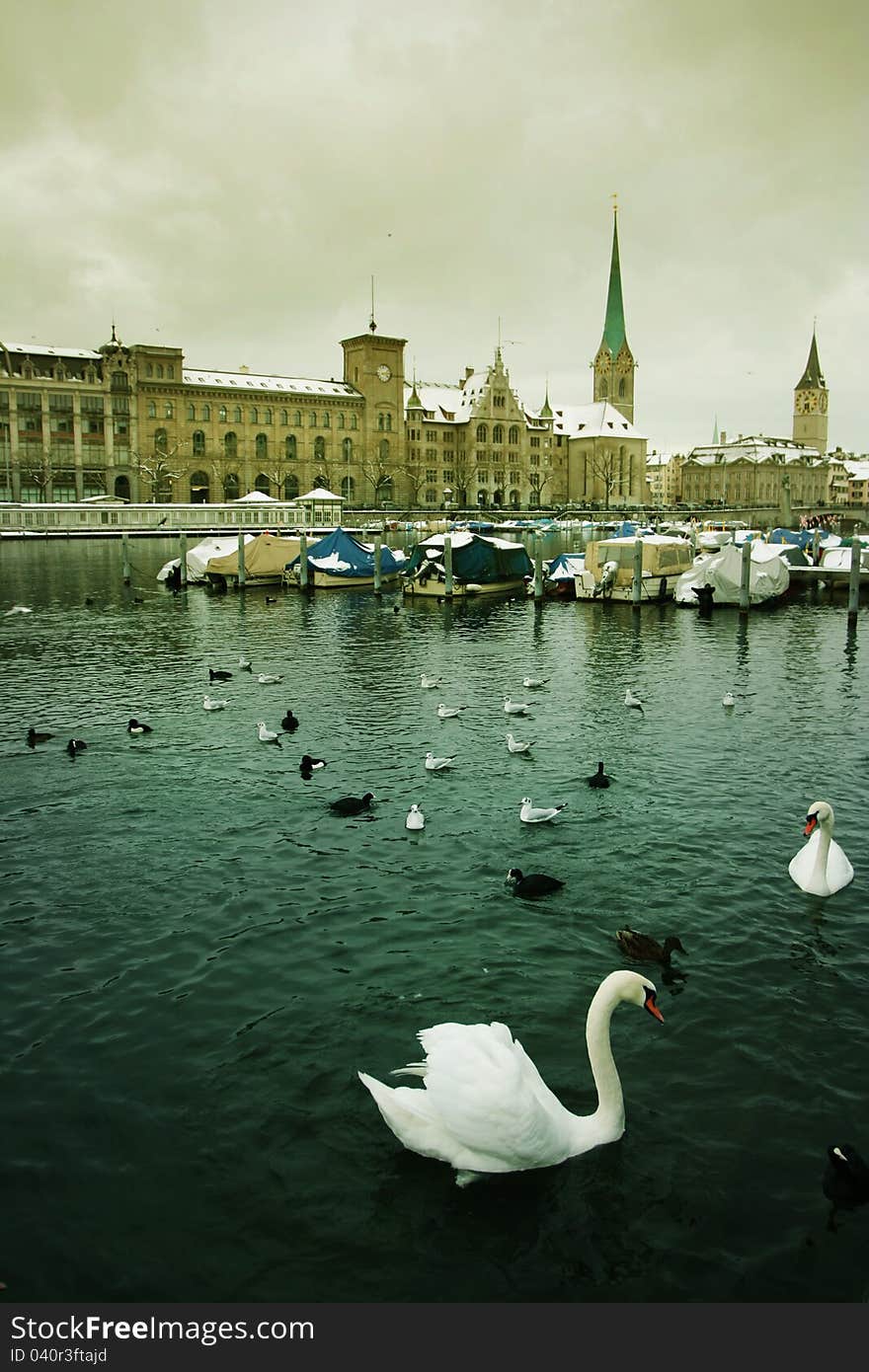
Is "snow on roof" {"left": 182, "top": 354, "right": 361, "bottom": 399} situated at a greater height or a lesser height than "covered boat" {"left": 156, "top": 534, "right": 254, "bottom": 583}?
greater

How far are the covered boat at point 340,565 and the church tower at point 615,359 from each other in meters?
141

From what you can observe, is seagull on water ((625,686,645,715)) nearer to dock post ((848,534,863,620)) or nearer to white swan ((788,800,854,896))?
white swan ((788,800,854,896))

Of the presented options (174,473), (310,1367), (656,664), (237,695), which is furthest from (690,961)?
(174,473)

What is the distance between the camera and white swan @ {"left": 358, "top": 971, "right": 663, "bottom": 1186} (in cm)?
698

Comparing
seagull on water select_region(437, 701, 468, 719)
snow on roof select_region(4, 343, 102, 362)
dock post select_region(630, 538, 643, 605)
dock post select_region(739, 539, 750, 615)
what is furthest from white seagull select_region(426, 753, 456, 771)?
snow on roof select_region(4, 343, 102, 362)

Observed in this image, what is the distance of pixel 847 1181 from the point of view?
22.8 ft

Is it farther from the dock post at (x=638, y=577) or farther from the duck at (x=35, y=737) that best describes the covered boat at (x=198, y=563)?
the duck at (x=35, y=737)

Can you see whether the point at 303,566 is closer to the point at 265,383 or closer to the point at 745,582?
the point at 745,582

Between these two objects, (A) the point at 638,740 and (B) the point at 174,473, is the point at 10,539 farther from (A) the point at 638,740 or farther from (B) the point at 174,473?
(A) the point at 638,740

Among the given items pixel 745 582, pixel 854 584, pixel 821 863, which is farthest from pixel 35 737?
pixel 745 582

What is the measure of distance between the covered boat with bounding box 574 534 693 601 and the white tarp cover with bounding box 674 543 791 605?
5.36 ft

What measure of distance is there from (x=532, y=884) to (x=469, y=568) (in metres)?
40.6

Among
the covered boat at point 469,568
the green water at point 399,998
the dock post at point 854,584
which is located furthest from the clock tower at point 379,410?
the green water at point 399,998

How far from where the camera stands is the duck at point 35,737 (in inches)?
766
